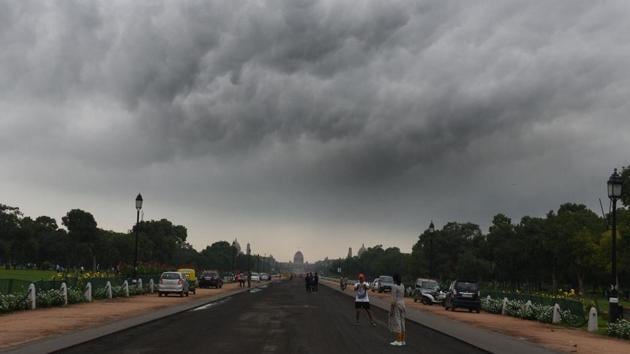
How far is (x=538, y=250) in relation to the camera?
100m

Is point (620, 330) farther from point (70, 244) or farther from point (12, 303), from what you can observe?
point (70, 244)

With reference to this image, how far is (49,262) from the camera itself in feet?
539

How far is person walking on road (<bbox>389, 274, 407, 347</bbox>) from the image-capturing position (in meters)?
16.9

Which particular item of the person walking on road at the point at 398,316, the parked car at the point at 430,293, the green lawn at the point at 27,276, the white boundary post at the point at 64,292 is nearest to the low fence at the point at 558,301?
the parked car at the point at 430,293

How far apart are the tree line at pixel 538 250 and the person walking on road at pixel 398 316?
49530mm

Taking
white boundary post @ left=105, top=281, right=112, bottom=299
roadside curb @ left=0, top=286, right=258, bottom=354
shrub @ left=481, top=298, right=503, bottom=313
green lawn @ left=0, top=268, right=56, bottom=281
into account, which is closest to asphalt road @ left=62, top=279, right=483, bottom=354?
roadside curb @ left=0, top=286, right=258, bottom=354

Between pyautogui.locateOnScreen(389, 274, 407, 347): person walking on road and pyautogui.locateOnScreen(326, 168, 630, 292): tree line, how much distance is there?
1950 inches

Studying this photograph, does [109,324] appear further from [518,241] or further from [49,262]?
[49,262]

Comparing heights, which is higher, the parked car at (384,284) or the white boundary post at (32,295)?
the white boundary post at (32,295)

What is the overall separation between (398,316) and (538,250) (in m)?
89.4

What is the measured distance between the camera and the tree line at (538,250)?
76062 mm

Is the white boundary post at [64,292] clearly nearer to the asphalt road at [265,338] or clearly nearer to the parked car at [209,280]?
the asphalt road at [265,338]

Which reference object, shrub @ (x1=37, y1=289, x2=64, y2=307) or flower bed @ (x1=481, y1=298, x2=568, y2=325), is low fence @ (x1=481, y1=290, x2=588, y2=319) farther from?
shrub @ (x1=37, y1=289, x2=64, y2=307)

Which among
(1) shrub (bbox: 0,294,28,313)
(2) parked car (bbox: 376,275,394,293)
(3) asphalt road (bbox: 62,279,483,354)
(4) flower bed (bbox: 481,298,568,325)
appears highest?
(1) shrub (bbox: 0,294,28,313)
